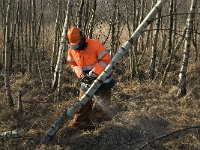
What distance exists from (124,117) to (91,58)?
3.64 feet

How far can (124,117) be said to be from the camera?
5973mm

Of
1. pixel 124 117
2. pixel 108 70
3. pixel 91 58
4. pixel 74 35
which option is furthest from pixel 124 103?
pixel 108 70

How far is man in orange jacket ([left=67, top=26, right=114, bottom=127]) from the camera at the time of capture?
5484 millimetres

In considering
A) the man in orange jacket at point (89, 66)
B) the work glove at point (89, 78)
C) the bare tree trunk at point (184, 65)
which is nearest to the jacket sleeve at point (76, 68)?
the man in orange jacket at point (89, 66)

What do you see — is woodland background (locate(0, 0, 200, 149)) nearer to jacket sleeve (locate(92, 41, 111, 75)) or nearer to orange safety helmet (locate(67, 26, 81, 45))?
jacket sleeve (locate(92, 41, 111, 75))

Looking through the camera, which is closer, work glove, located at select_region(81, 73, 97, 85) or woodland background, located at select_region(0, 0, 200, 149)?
woodland background, located at select_region(0, 0, 200, 149)

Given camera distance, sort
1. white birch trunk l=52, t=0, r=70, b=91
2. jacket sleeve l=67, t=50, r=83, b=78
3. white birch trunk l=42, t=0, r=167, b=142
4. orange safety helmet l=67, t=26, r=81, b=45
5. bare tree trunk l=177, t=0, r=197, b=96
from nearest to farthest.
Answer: white birch trunk l=42, t=0, r=167, b=142 → orange safety helmet l=67, t=26, r=81, b=45 → jacket sleeve l=67, t=50, r=83, b=78 → bare tree trunk l=177, t=0, r=197, b=96 → white birch trunk l=52, t=0, r=70, b=91

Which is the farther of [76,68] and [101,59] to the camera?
[76,68]

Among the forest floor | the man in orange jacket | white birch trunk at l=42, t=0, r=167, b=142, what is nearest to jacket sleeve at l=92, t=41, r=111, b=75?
the man in orange jacket

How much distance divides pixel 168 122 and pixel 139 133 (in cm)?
61

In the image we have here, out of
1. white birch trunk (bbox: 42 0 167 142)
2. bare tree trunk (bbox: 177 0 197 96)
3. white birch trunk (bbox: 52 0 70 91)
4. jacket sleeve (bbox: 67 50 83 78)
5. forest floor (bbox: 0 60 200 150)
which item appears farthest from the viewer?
white birch trunk (bbox: 52 0 70 91)

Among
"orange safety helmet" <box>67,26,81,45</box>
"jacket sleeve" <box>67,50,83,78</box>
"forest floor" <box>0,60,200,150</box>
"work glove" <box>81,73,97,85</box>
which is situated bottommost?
"forest floor" <box>0,60,200,150</box>

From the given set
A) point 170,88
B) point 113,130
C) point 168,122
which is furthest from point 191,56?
point 113,130

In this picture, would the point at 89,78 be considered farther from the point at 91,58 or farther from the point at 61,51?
the point at 61,51
